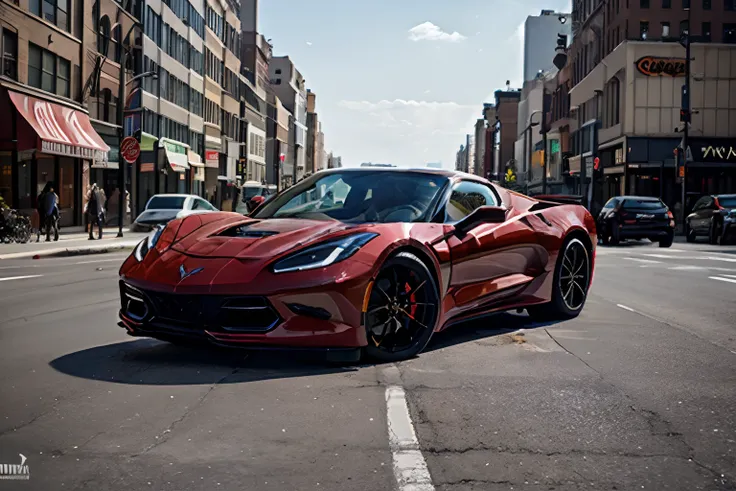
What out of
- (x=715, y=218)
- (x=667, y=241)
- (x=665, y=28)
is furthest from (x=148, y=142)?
(x=665, y=28)

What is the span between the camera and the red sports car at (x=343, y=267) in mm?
5391

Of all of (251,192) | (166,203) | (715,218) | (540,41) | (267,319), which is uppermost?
(540,41)

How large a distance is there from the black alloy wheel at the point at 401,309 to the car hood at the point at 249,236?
0.36m

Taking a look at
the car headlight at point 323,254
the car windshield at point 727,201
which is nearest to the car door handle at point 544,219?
the car headlight at point 323,254

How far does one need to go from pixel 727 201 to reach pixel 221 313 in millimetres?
26972

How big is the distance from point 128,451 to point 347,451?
0.90 m

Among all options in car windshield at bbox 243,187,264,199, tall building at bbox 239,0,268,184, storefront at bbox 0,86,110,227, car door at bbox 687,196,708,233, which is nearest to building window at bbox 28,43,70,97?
storefront at bbox 0,86,110,227

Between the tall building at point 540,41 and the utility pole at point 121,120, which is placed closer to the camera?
the utility pole at point 121,120

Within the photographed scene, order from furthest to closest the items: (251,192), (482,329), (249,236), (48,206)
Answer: (251,192) → (48,206) → (482,329) → (249,236)

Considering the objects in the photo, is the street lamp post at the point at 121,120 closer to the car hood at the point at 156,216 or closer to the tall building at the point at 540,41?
the car hood at the point at 156,216

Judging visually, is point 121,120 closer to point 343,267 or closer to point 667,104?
point 343,267

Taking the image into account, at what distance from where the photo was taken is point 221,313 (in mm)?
5375

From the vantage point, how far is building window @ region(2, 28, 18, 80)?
28.5m

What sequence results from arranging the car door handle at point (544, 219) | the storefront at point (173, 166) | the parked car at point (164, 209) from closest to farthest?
1. the car door handle at point (544, 219)
2. the parked car at point (164, 209)
3. the storefront at point (173, 166)
